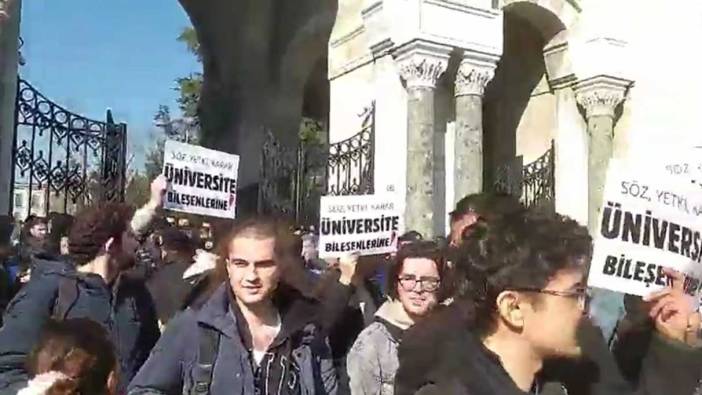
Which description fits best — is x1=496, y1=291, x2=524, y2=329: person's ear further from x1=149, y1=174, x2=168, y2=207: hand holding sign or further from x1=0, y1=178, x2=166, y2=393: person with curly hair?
x1=149, y1=174, x2=168, y2=207: hand holding sign

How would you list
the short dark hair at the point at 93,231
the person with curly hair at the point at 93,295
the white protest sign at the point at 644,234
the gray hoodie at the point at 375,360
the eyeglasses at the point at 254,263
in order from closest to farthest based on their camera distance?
1. the eyeglasses at the point at 254,263
2. the person with curly hair at the point at 93,295
3. the white protest sign at the point at 644,234
4. the gray hoodie at the point at 375,360
5. the short dark hair at the point at 93,231

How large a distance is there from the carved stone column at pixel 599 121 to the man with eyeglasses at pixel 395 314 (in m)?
8.07

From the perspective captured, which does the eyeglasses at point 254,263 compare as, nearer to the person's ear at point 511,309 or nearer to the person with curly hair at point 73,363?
the person with curly hair at point 73,363

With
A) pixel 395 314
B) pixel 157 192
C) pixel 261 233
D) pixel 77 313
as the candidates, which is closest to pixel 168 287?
pixel 157 192

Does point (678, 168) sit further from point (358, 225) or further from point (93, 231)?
point (93, 231)

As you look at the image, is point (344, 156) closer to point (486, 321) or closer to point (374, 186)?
point (374, 186)

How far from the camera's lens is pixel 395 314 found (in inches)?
174

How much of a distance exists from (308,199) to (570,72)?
433 cm

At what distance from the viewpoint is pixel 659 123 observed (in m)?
12.3

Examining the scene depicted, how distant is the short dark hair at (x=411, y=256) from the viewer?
438cm

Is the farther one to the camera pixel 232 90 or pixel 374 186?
pixel 232 90

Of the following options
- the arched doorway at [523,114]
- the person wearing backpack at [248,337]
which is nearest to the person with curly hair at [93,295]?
the person wearing backpack at [248,337]

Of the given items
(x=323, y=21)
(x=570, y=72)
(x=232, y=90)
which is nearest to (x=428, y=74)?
(x=570, y=72)

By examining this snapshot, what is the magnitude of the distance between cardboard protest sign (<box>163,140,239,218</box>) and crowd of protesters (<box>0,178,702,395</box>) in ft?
7.15
